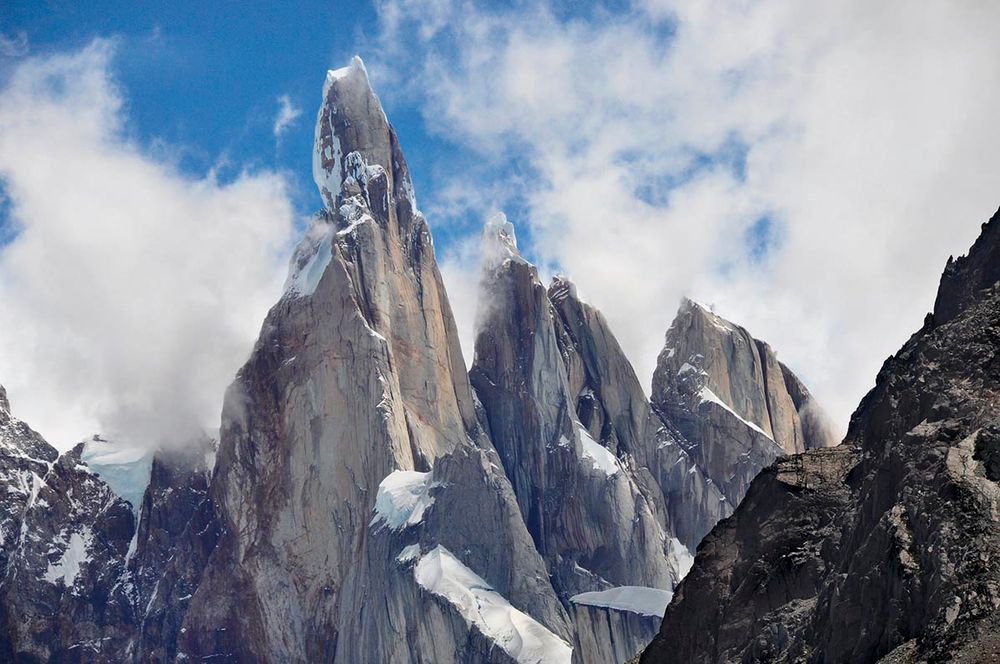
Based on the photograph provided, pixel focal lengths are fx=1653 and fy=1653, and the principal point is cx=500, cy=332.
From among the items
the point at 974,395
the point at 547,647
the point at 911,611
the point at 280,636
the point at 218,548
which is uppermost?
the point at 218,548

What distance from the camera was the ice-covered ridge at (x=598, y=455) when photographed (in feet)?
430

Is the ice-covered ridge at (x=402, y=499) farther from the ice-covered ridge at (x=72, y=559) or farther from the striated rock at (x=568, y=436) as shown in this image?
the ice-covered ridge at (x=72, y=559)

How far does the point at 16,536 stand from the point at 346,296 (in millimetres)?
36385

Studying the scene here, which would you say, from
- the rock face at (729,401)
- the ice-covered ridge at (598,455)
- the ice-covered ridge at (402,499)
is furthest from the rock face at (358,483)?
the rock face at (729,401)

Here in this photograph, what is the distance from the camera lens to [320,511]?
403 ft

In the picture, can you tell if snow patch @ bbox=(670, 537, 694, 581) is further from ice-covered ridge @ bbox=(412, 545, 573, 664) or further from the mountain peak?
the mountain peak

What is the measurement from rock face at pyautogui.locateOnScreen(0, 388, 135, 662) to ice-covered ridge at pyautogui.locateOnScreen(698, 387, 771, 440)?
5103 cm

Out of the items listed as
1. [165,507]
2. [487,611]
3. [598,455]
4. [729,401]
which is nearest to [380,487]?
[487,611]

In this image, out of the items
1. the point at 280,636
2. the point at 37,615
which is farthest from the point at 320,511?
the point at 37,615

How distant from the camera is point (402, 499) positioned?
11681 cm

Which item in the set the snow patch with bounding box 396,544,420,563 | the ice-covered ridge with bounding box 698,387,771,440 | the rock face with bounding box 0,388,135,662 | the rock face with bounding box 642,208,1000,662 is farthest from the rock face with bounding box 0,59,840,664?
the rock face with bounding box 642,208,1000,662

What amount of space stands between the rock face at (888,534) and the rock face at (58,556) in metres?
94.0

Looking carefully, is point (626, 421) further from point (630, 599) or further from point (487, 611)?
point (487, 611)

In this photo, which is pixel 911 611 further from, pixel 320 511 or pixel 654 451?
pixel 654 451
